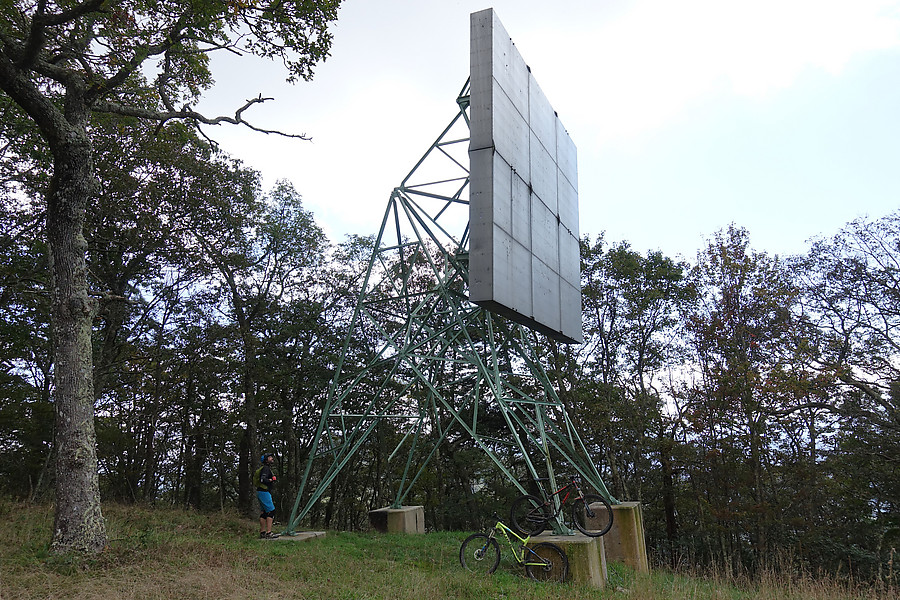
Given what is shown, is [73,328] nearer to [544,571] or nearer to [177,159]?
[544,571]

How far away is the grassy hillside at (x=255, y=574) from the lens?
652 cm

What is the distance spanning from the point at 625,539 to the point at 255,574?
24.5 ft

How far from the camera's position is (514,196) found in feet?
33.7

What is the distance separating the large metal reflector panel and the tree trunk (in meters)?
5.61

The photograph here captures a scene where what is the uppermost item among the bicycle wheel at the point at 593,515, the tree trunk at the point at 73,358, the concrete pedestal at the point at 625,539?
the tree trunk at the point at 73,358

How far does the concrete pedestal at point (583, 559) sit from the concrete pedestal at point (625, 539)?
3.04 meters

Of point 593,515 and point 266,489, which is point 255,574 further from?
point 593,515

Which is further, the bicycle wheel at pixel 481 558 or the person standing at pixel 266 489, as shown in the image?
the person standing at pixel 266 489

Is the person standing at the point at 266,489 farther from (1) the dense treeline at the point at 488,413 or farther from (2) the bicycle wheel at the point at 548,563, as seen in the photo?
(1) the dense treeline at the point at 488,413

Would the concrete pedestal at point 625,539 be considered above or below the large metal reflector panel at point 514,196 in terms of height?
below

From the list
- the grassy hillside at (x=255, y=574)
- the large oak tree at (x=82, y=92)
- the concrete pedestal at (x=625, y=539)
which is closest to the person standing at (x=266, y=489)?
the grassy hillside at (x=255, y=574)

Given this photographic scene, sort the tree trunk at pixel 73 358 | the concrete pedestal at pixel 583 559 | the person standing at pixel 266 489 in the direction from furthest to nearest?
the person standing at pixel 266 489 < the concrete pedestal at pixel 583 559 < the tree trunk at pixel 73 358

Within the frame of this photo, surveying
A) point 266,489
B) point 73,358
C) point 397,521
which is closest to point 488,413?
point 397,521

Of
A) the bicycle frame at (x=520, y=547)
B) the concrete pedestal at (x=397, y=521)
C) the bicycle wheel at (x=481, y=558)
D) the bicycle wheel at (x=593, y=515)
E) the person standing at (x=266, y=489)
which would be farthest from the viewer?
the concrete pedestal at (x=397, y=521)
